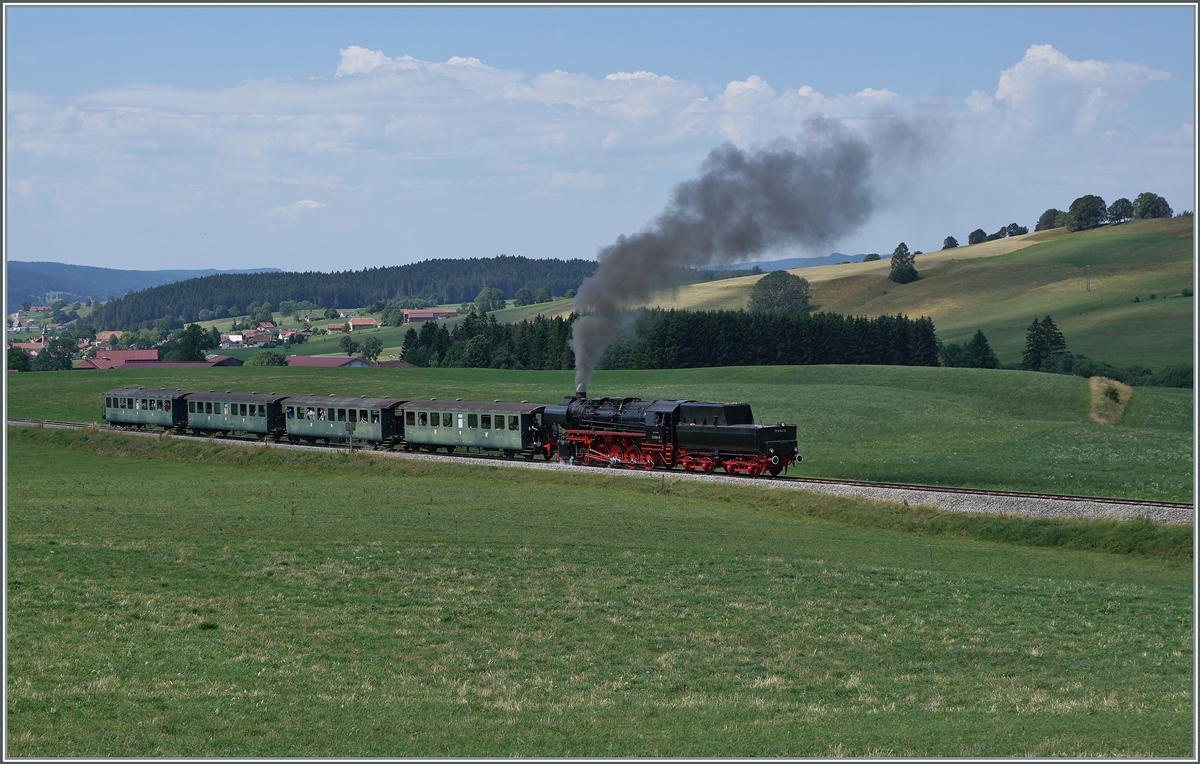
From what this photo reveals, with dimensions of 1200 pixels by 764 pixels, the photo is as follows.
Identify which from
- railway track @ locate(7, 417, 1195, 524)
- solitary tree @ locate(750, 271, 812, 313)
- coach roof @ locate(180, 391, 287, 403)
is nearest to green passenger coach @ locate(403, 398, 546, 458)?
railway track @ locate(7, 417, 1195, 524)

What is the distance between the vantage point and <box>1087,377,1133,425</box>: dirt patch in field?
73812 millimetres

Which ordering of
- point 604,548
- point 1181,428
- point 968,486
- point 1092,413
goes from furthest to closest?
point 1092,413, point 1181,428, point 968,486, point 604,548

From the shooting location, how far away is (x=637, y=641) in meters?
19.8

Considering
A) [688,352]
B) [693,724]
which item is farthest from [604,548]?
[688,352]

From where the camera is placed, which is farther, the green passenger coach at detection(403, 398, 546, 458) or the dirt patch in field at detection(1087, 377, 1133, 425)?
the dirt patch in field at detection(1087, 377, 1133, 425)

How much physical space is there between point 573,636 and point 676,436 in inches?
875

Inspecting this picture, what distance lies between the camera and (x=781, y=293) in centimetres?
16438

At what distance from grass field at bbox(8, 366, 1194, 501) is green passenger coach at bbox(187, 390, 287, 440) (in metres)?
16.9

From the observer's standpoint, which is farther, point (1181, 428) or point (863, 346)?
point (863, 346)

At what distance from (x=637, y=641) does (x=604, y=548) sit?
864 centimetres

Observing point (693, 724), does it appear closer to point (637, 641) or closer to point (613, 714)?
point (613, 714)

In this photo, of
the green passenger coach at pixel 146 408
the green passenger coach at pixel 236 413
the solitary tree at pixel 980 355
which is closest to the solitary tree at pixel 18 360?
the green passenger coach at pixel 146 408

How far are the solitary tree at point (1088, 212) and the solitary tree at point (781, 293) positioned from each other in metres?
56.1

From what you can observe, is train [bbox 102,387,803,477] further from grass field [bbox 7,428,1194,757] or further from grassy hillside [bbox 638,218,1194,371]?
grassy hillside [bbox 638,218,1194,371]
